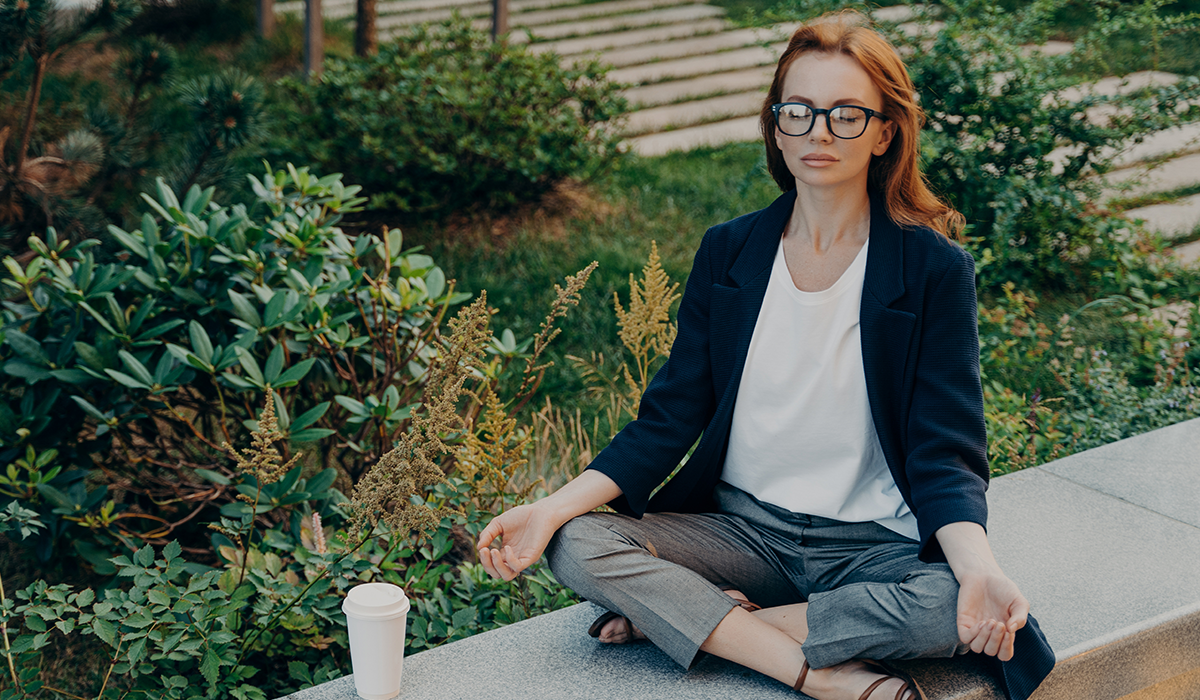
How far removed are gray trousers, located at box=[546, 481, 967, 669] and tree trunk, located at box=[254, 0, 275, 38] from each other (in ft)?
21.6

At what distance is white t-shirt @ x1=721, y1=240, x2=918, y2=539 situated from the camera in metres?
2.13

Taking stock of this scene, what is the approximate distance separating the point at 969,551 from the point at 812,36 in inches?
41.7

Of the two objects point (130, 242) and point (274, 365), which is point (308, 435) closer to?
point (274, 365)

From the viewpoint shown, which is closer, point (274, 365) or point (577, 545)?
point (577, 545)

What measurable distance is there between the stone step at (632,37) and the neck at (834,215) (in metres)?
6.08

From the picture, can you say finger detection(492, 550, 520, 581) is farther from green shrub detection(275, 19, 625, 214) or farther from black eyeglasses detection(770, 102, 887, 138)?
green shrub detection(275, 19, 625, 214)

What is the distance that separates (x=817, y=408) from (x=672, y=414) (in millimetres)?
320

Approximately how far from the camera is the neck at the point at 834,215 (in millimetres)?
2191

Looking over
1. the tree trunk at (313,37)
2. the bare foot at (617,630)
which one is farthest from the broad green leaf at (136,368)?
the tree trunk at (313,37)

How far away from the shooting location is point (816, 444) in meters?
2.15

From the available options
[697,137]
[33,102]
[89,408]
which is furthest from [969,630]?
[697,137]

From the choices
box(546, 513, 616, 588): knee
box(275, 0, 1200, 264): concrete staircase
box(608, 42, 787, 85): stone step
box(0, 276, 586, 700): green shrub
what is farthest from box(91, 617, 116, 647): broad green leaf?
box(608, 42, 787, 85): stone step

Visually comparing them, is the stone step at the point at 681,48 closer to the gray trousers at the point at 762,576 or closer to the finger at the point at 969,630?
the gray trousers at the point at 762,576

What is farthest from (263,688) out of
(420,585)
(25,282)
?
(25,282)
